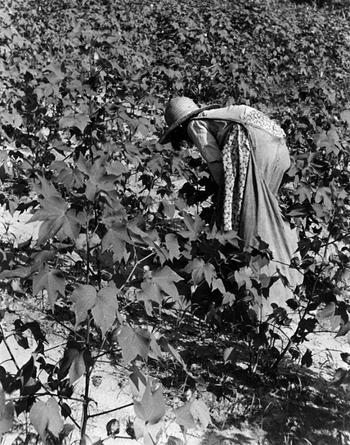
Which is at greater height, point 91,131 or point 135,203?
point 91,131

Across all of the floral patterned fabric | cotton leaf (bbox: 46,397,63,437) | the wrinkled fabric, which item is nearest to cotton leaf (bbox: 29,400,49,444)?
cotton leaf (bbox: 46,397,63,437)

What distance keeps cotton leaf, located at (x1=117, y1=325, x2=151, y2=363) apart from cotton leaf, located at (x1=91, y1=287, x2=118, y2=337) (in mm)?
61

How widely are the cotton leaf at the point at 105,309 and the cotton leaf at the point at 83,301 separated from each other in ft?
0.05

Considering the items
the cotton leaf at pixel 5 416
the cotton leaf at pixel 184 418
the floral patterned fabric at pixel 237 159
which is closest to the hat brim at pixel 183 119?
the floral patterned fabric at pixel 237 159

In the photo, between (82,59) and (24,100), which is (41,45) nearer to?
(82,59)

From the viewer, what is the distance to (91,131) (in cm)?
345

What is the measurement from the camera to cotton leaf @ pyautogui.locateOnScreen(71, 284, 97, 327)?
1562 millimetres

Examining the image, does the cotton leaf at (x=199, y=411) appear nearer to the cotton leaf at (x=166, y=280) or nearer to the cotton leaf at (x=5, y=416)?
the cotton leaf at (x=166, y=280)

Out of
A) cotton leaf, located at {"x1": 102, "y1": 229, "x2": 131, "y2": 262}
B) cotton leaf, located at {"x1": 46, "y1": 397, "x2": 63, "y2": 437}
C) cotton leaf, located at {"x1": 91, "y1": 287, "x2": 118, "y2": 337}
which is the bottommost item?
cotton leaf, located at {"x1": 46, "y1": 397, "x2": 63, "y2": 437}

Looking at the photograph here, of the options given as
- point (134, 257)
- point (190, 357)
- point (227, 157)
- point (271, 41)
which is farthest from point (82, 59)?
point (271, 41)

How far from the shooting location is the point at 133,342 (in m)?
1.60

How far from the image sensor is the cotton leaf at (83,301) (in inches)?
61.5

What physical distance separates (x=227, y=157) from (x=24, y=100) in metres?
1.54

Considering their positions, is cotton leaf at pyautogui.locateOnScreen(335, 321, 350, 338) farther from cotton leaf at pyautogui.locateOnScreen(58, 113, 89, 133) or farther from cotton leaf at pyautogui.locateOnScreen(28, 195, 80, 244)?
cotton leaf at pyautogui.locateOnScreen(58, 113, 89, 133)
